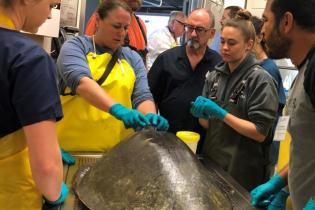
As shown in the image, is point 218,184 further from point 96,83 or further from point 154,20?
point 154,20

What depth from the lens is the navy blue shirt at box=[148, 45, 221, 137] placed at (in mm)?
2129

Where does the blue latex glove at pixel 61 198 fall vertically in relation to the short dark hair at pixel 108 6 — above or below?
below

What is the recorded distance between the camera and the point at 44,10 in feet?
3.04

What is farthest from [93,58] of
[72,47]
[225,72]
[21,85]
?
[21,85]

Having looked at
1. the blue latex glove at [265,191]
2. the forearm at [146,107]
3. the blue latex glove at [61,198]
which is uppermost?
the forearm at [146,107]

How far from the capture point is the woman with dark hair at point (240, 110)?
5.67 feet

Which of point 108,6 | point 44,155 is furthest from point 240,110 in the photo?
point 44,155

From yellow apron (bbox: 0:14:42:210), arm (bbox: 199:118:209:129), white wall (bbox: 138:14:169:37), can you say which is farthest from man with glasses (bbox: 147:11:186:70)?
yellow apron (bbox: 0:14:42:210)

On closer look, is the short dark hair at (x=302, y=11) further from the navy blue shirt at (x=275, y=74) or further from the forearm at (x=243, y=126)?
the navy blue shirt at (x=275, y=74)

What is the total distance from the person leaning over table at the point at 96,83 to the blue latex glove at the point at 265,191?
0.56 m

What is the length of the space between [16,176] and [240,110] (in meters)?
1.13

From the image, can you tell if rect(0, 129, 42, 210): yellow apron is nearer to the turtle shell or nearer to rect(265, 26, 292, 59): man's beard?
the turtle shell

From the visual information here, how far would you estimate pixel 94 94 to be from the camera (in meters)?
1.54

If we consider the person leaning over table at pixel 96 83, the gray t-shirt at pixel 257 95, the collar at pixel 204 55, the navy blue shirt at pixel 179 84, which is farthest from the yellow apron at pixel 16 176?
the collar at pixel 204 55
